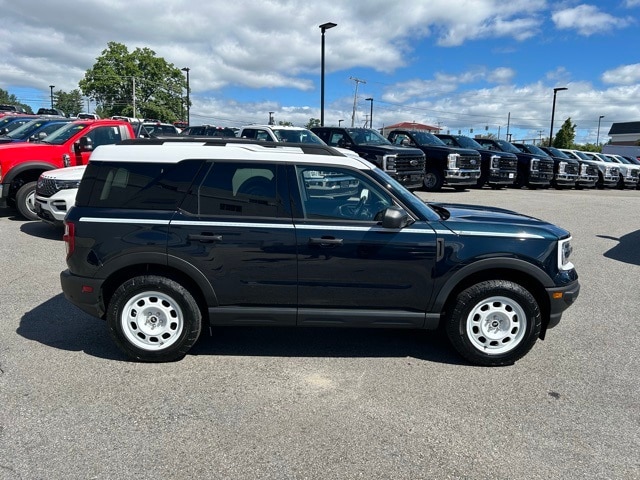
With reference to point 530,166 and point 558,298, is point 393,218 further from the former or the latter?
point 530,166

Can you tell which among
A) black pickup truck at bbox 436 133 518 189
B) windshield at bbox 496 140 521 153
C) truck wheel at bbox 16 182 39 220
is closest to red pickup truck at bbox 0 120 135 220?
truck wheel at bbox 16 182 39 220

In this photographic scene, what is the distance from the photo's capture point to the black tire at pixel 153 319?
3.95 metres

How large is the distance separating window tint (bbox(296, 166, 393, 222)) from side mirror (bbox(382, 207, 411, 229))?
154 millimetres

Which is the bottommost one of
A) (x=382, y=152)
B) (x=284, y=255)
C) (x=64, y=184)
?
(x=284, y=255)

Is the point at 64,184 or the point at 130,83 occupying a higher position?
the point at 130,83

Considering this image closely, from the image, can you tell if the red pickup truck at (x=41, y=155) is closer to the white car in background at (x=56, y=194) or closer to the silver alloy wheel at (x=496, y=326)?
the white car in background at (x=56, y=194)

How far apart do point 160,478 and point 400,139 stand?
16.6 meters

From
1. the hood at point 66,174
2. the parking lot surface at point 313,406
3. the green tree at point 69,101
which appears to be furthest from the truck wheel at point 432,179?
the green tree at point 69,101

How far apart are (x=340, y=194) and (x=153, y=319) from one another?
6.07ft

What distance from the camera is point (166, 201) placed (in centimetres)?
396

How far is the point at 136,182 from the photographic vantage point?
13.0ft

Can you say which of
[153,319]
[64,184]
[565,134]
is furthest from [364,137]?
[565,134]

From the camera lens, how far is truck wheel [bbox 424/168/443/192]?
1752cm

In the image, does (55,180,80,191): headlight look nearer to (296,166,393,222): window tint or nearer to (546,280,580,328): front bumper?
(296,166,393,222): window tint
